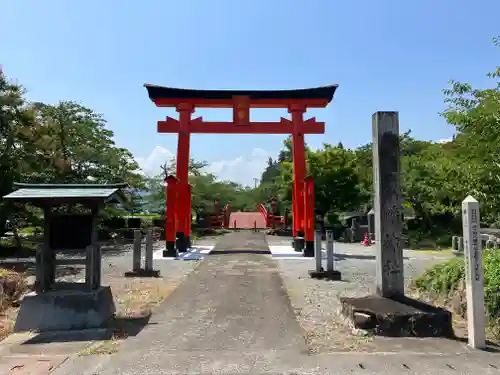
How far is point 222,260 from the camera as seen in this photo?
1400cm

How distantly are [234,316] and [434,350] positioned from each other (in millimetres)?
2814

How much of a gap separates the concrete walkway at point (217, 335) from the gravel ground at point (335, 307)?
0.24 metres

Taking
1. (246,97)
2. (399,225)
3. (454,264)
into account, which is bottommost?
(454,264)

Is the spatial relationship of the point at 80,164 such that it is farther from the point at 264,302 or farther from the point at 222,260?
the point at 264,302

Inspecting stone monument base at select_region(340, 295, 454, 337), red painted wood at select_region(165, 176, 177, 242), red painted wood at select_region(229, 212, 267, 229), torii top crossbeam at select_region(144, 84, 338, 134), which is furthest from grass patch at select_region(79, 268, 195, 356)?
red painted wood at select_region(229, 212, 267, 229)

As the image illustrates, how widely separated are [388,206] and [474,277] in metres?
1.70

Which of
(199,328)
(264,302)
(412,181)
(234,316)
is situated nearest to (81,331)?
(199,328)

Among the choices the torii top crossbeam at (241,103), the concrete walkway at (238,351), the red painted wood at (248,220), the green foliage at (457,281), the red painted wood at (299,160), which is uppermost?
the torii top crossbeam at (241,103)

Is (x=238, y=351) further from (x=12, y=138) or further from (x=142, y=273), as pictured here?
(x=12, y=138)

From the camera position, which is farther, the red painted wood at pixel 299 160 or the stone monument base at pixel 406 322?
the red painted wood at pixel 299 160

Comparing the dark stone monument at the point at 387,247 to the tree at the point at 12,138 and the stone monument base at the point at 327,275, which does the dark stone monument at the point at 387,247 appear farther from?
the tree at the point at 12,138

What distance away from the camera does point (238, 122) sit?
17.4 meters

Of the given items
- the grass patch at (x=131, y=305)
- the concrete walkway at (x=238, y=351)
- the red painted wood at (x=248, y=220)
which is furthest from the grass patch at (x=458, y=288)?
the red painted wood at (x=248, y=220)

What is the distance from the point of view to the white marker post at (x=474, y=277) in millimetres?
4984
